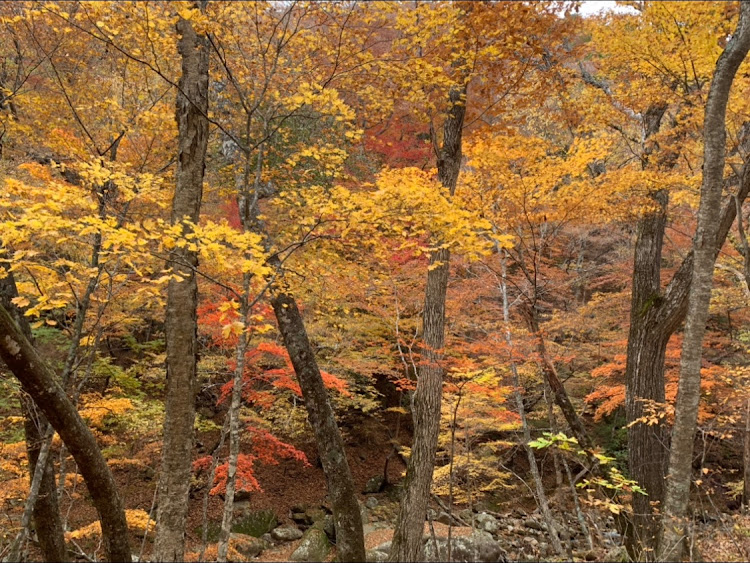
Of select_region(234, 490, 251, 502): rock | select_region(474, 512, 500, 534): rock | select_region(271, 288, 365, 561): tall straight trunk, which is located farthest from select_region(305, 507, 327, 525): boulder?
select_region(271, 288, 365, 561): tall straight trunk

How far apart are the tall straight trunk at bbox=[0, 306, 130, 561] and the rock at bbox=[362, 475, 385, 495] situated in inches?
326

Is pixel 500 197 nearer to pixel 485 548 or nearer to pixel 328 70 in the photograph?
pixel 328 70

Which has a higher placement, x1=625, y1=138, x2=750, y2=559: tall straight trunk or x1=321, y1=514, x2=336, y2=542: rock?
x1=625, y1=138, x2=750, y2=559: tall straight trunk

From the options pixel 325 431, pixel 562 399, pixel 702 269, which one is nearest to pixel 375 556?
pixel 325 431

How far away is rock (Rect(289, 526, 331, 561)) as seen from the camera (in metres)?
8.88

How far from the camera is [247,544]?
922cm

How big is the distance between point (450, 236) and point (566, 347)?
7.89m

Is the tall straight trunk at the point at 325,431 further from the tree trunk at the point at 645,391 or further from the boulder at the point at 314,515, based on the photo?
the boulder at the point at 314,515


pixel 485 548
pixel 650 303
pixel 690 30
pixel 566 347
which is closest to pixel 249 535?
pixel 485 548

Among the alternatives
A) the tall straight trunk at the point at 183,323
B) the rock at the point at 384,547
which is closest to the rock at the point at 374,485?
the rock at the point at 384,547

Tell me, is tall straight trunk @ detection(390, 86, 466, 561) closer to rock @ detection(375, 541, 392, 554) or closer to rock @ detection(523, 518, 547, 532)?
rock @ detection(375, 541, 392, 554)

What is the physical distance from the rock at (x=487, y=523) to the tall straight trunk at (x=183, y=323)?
26.3 feet

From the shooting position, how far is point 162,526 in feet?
13.0

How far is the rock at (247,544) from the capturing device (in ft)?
29.4
